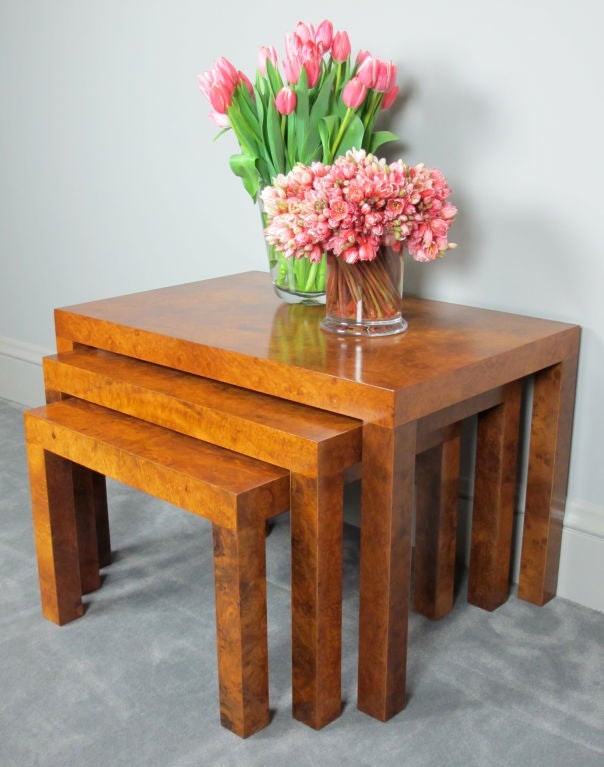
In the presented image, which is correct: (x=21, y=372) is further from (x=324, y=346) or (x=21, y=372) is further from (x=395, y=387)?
(x=395, y=387)

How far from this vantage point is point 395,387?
47.3 inches

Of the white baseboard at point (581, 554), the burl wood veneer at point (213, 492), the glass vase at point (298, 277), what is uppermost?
the glass vase at point (298, 277)

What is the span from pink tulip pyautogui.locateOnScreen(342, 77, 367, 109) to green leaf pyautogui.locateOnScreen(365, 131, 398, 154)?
103 mm

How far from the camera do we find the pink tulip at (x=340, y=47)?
1523 millimetres

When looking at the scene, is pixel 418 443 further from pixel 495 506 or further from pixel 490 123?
pixel 490 123

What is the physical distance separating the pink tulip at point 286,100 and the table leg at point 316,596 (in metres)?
0.67

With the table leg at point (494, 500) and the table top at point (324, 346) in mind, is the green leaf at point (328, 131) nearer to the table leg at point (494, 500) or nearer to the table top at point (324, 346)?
the table top at point (324, 346)

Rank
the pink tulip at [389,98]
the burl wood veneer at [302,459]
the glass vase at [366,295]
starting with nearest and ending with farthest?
the burl wood veneer at [302,459]
the glass vase at [366,295]
the pink tulip at [389,98]

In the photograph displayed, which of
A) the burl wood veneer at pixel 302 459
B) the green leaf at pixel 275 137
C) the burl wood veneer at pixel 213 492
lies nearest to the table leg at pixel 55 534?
the burl wood veneer at pixel 213 492

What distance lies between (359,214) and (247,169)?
43 cm

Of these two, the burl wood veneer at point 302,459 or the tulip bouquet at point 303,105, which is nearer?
the burl wood veneer at point 302,459

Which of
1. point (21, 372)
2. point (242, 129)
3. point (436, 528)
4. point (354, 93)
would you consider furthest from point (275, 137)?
point (21, 372)

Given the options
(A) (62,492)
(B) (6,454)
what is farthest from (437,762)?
(B) (6,454)

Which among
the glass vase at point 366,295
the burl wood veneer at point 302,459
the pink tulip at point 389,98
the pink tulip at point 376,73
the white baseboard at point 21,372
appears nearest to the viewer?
the burl wood veneer at point 302,459
